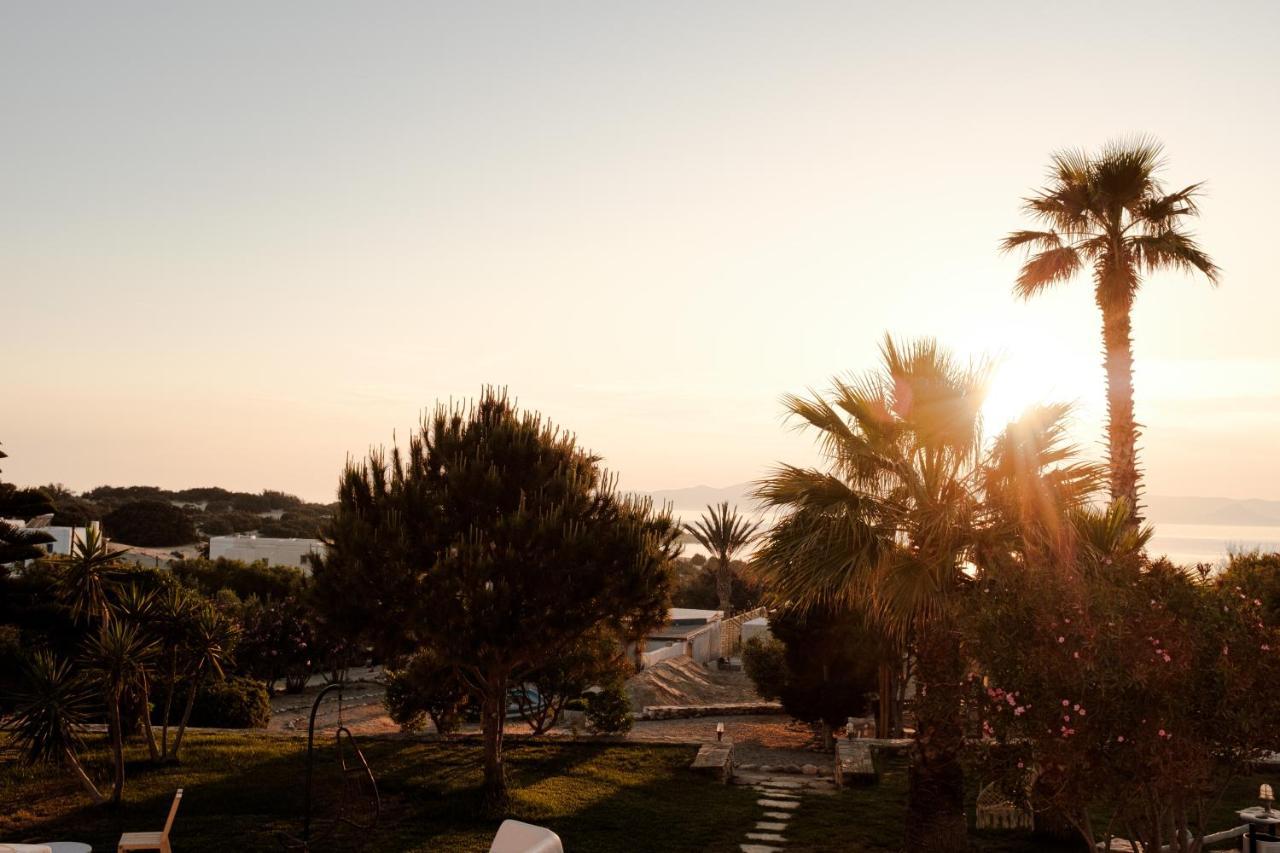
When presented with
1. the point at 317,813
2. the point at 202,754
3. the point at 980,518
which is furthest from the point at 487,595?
the point at 202,754

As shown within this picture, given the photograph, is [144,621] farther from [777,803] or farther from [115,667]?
[777,803]

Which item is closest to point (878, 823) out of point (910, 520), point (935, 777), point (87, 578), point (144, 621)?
point (935, 777)

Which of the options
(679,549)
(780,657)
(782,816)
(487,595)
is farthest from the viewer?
(780,657)

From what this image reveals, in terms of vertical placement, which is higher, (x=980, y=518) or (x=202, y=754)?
(x=980, y=518)

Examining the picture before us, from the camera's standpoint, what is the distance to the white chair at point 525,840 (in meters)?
8.73

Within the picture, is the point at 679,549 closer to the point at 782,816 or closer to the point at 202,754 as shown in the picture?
the point at 782,816

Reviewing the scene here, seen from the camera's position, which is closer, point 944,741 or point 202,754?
point 944,741

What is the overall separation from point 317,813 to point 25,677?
4597mm

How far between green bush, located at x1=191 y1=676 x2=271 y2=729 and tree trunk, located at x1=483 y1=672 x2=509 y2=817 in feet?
31.7

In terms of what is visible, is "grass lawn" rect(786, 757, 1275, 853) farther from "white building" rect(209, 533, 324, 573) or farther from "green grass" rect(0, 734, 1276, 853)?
"white building" rect(209, 533, 324, 573)

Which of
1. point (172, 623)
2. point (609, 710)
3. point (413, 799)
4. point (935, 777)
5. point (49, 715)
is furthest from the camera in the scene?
point (609, 710)

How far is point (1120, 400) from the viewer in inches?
810

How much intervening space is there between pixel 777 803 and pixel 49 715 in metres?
10.5

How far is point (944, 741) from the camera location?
1199cm
